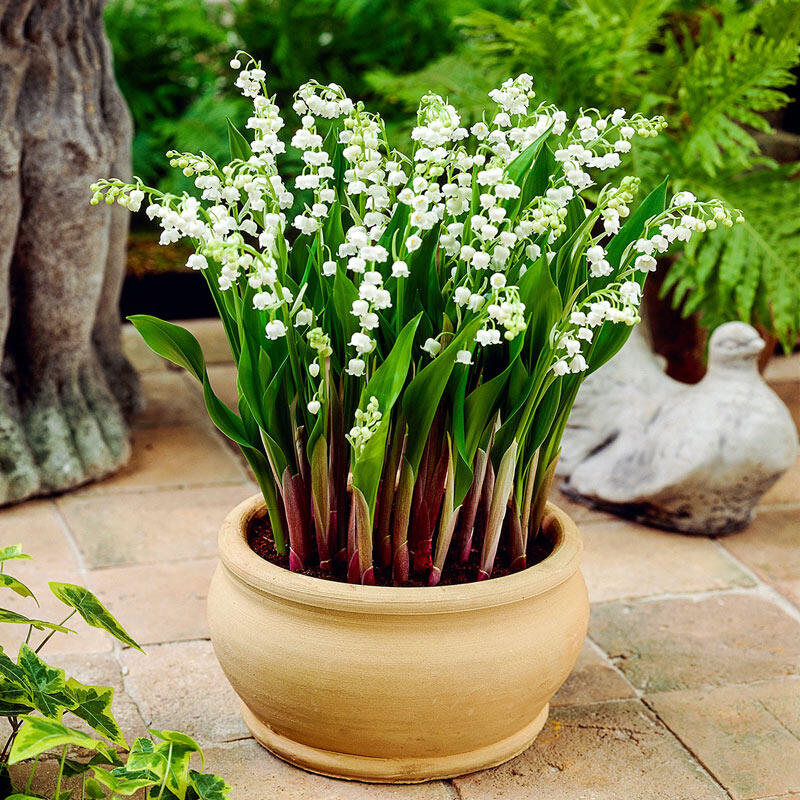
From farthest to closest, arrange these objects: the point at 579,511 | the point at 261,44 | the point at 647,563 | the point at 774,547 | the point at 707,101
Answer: the point at 261,44
the point at 707,101
the point at 579,511
the point at 774,547
the point at 647,563

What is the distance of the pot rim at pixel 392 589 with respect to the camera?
143 centimetres

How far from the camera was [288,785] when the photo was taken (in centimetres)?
157

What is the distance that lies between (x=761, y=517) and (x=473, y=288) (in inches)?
61.1

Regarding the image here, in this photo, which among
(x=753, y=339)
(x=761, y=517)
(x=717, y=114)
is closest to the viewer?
(x=753, y=339)

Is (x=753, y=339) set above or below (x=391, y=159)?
below

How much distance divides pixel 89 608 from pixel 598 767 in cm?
79

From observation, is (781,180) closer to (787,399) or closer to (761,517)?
(787,399)

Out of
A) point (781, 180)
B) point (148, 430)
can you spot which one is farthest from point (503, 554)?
point (781, 180)

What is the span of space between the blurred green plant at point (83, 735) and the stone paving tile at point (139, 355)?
221 cm

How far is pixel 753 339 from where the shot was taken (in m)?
2.50

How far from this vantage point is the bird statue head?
250 centimetres

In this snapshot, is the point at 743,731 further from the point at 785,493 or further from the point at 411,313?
the point at 785,493

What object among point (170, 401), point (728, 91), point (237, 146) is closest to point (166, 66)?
point (170, 401)

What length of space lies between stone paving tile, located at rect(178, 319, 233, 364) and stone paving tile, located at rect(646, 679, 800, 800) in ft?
7.47
